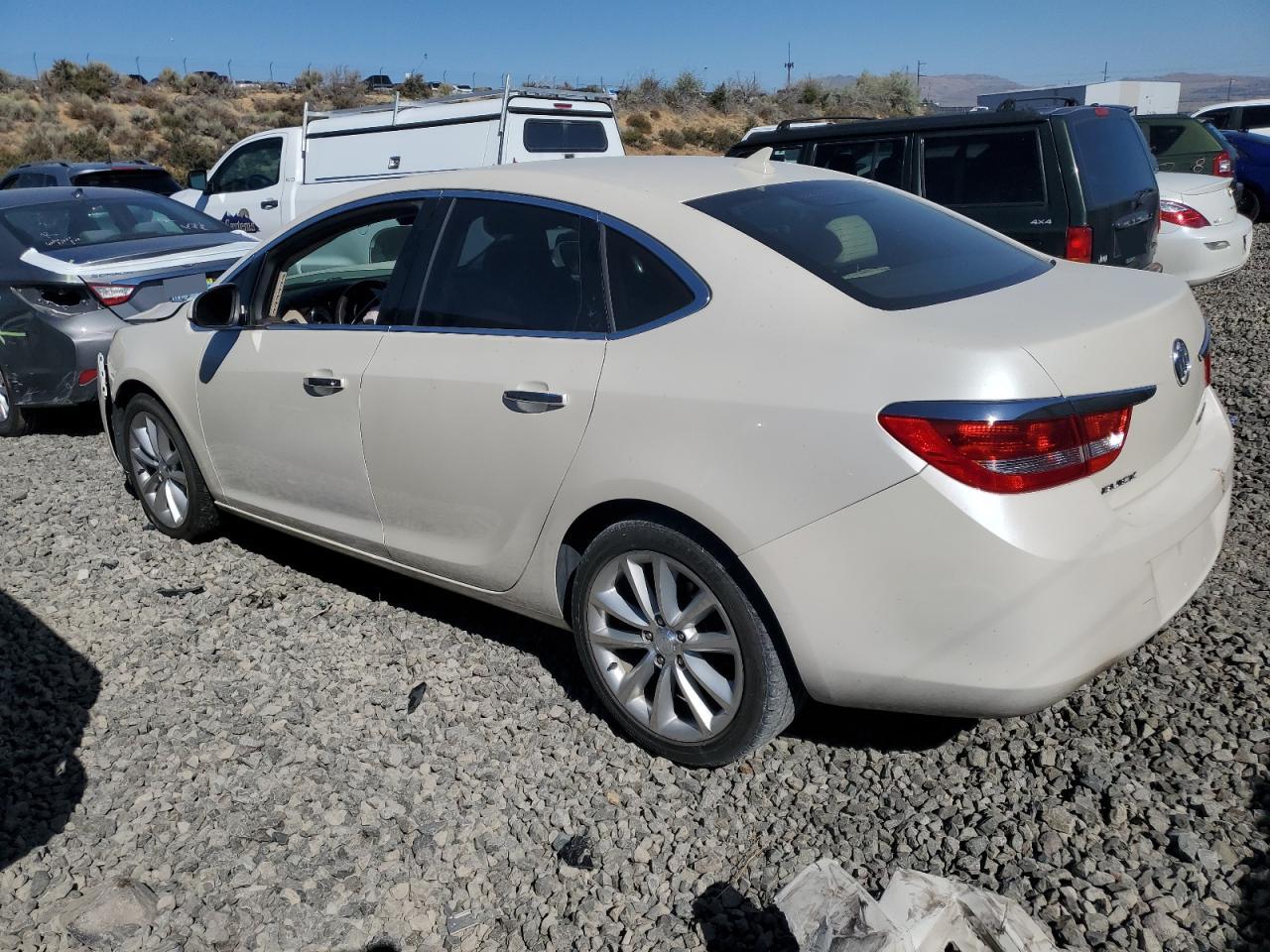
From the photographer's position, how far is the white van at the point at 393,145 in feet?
35.7

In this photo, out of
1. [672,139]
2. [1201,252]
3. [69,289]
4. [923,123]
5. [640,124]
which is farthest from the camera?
[640,124]

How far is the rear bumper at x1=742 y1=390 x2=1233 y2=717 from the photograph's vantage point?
2.49m

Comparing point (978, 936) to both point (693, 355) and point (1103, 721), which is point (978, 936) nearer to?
point (1103, 721)

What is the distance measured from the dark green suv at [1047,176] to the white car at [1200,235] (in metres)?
1.26

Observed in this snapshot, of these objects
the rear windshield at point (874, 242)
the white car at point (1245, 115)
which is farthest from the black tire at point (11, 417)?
the white car at point (1245, 115)

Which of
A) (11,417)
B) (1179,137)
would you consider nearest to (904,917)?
(11,417)

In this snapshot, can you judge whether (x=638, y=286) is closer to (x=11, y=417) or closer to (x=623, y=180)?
(x=623, y=180)

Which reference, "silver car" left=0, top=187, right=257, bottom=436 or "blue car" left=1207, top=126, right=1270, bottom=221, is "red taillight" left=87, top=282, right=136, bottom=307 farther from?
"blue car" left=1207, top=126, right=1270, bottom=221

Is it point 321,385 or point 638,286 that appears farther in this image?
point 321,385

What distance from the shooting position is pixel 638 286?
3174mm

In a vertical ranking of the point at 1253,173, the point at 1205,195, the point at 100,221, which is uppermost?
the point at 100,221

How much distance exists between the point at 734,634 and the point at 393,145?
9706mm

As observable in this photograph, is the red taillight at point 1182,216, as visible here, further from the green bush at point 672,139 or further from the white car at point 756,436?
the green bush at point 672,139

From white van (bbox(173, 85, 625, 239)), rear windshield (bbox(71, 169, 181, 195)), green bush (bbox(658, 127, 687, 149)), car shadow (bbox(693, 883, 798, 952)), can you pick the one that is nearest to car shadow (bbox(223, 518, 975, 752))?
car shadow (bbox(693, 883, 798, 952))
